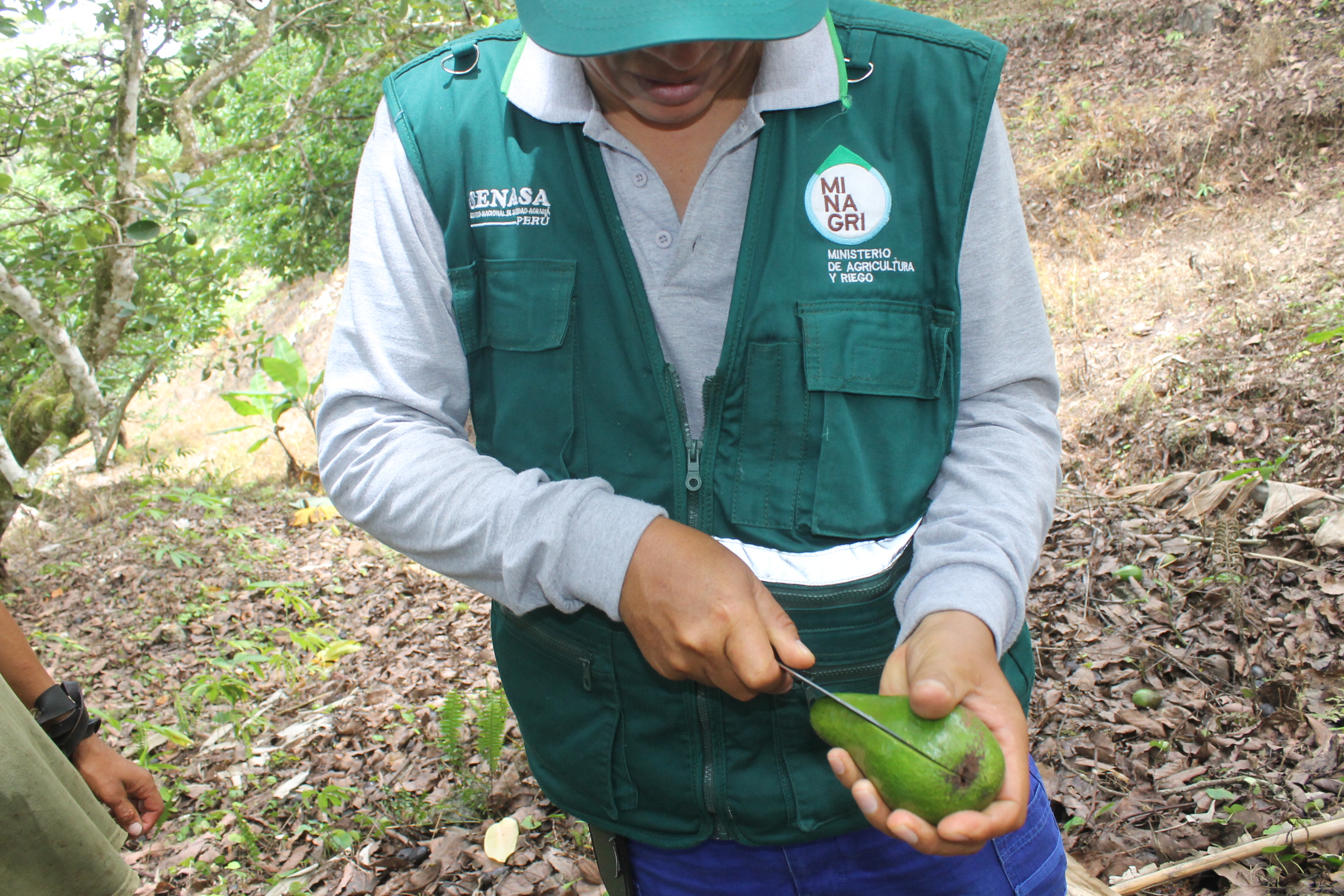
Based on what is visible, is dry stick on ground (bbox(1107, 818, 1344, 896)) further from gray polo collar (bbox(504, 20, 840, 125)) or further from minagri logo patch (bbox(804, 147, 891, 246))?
gray polo collar (bbox(504, 20, 840, 125))

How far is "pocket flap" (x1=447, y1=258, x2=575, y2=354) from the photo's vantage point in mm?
1537

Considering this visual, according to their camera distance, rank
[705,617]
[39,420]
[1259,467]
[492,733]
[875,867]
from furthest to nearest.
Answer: [39,420] → [1259,467] → [492,733] → [875,867] → [705,617]

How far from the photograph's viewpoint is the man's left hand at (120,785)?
7.29ft

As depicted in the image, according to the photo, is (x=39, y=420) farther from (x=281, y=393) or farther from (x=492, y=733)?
(x=492, y=733)

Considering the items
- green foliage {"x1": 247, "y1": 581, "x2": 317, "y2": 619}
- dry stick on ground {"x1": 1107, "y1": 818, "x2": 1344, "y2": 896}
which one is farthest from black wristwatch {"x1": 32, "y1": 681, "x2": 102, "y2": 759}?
green foliage {"x1": 247, "y1": 581, "x2": 317, "y2": 619}

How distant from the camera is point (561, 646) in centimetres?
159

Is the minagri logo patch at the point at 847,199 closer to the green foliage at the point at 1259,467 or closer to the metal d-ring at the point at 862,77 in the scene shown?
the metal d-ring at the point at 862,77

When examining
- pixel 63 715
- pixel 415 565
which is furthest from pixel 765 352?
pixel 415 565

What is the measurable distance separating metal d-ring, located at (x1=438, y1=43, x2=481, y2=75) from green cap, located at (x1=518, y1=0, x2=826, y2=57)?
0.32 m

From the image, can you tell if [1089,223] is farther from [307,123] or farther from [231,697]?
[231,697]

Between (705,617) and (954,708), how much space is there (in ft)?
1.28

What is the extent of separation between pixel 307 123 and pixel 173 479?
3929 millimetres

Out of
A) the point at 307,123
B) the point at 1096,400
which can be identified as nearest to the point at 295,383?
the point at 307,123

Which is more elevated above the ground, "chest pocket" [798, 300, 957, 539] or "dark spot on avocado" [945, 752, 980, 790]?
"chest pocket" [798, 300, 957, 539]
